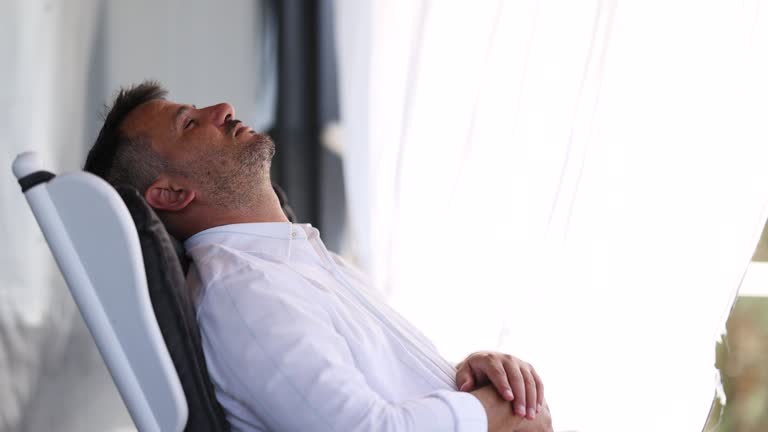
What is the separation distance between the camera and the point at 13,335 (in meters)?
1.77

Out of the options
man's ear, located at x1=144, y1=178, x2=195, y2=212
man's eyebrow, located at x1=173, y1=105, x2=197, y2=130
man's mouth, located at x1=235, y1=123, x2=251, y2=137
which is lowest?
man's ear, located at x1=144, y1=178, x2=195, y2=212

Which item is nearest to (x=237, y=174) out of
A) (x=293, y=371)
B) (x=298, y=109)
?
(x=293, y=371)

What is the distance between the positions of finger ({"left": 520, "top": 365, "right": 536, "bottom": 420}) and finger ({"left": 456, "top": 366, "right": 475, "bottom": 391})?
8cm

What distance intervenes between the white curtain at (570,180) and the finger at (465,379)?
1020 millimetres

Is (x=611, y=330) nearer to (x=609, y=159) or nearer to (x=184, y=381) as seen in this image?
(x=609, y=159)

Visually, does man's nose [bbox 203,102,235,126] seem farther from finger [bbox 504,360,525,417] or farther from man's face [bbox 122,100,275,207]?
finger [bbox 504,360,525,417]

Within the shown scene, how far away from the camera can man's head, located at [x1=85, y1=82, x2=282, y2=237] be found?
Result: 4.45ft

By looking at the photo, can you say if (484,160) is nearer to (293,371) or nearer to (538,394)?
(538,394)

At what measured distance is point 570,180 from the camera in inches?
88.5

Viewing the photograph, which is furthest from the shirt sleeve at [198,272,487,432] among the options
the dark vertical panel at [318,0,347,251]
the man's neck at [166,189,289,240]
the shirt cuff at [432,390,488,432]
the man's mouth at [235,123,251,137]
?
the dark vertical panel at [318,0,347,251]

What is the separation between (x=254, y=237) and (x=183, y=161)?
0.18 metres

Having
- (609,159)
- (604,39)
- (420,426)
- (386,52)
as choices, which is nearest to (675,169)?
(609,159)

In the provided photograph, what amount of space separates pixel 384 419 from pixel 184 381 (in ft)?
0.90

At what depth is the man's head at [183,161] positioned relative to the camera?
1356 millimetres
